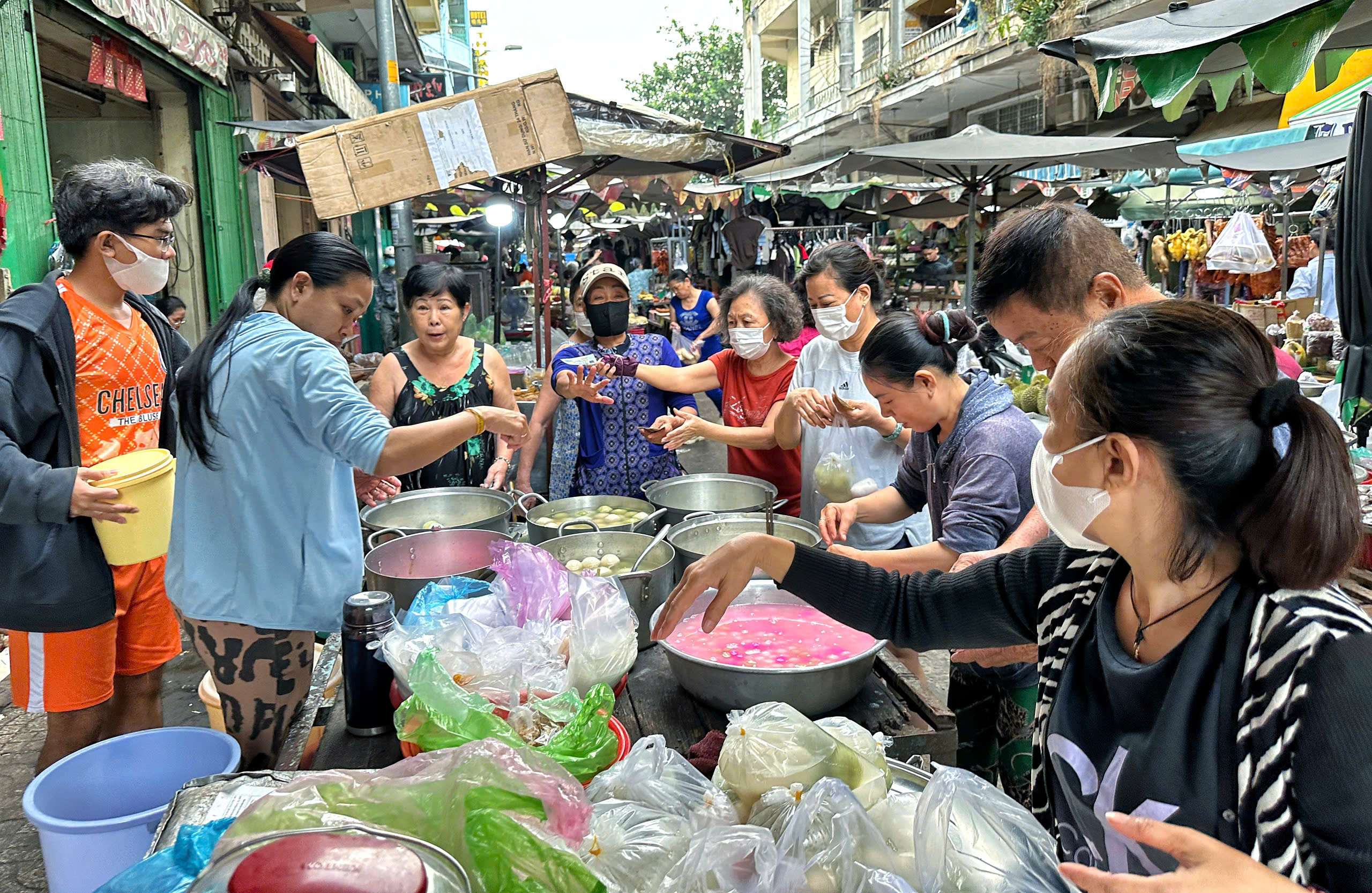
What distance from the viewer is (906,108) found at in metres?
22.1

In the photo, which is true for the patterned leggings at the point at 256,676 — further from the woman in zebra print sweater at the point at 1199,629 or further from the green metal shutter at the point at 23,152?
the green metal shutter at the point at 23,152

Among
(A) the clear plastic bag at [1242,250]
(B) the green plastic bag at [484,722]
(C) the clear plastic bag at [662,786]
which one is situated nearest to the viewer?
(C) the clear plastic bag at [662,786]

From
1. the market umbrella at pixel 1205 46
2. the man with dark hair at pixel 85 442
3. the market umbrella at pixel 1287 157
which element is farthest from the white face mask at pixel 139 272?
the market umbrella at pixel 1287 157

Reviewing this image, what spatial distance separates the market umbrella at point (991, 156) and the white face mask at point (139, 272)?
6.75 m

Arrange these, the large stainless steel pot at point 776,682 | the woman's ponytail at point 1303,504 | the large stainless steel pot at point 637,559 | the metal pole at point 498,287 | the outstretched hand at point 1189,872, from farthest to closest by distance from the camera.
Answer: the metal pole at point 498,287
the large stainless steel pot at point 637,559
the large stainless steel pot at point 776,682
the woman's ponytail at point 1303,504
the outstretched hand at point 1189,872

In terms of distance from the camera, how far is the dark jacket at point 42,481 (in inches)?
93.8

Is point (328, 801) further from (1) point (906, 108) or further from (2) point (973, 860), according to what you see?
(1) point (906, 108)

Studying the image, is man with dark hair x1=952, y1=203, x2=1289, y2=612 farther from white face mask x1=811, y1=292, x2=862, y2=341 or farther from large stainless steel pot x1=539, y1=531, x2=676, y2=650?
white face mask x1=811, y1=292, x2=862, y2=341

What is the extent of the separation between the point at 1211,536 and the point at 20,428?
9.57 feet

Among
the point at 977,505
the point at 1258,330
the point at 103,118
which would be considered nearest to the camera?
the point at 1258,330

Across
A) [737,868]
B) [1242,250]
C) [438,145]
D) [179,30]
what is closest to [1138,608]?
[737,868]

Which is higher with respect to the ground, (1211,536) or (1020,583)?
(1211,536)

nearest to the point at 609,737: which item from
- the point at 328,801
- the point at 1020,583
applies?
the point at 328,801

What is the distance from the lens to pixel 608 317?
4035mm
